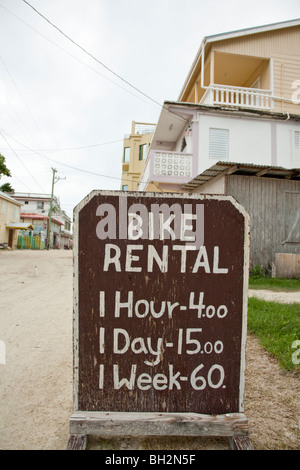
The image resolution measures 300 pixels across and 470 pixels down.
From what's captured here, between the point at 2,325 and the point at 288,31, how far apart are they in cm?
1755

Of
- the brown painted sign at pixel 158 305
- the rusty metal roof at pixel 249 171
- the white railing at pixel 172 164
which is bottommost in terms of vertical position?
the brown painted sign at pixel 158 305

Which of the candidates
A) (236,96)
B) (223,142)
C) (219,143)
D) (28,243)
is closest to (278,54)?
(236,96)

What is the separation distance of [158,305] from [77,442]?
A: 0.87 metres

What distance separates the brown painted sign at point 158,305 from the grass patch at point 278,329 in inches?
59.5

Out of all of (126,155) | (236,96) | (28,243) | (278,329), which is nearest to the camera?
(278,329)

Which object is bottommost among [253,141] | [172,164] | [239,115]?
[172,164]

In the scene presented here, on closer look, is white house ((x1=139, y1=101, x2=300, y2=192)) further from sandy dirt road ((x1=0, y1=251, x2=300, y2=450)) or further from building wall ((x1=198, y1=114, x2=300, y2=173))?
sandy dirt road ((x1=0, y1=251, x2=300, y2=450))

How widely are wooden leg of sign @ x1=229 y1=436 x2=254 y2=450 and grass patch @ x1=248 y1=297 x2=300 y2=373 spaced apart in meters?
1.33

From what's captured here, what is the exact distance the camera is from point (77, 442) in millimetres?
1593

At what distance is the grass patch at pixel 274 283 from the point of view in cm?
772

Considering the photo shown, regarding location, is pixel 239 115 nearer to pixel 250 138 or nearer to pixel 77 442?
pixel 250 138

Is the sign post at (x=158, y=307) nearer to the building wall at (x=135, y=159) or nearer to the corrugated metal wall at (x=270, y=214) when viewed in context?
the corrugated metal wall at (x=270, y=214)

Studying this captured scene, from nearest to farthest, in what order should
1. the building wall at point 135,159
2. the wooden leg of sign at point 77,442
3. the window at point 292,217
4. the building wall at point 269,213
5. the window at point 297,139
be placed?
the wooden leg of sign at point 77,442, the building wall at point 269,213, the window at point 292,217, the window at point 297,139, the building wall at point 135,159

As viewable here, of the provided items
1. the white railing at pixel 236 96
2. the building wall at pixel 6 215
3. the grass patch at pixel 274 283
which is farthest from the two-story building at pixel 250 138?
the building wall at pixel 6 215
